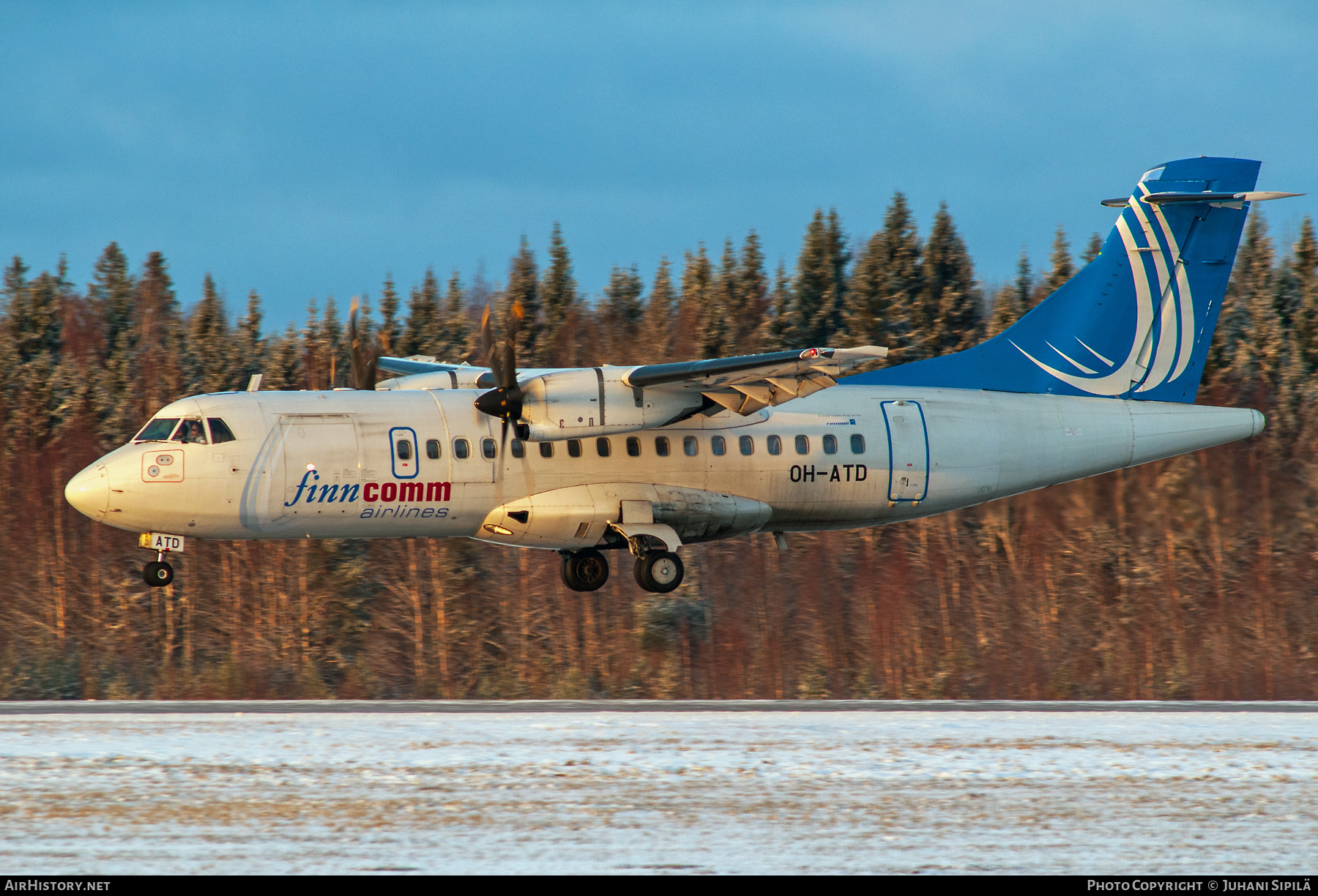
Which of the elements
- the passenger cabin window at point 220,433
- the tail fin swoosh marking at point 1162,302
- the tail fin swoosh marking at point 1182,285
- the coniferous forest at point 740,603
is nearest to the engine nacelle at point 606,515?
the passenger cabin window at point 220,433

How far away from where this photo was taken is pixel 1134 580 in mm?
46000

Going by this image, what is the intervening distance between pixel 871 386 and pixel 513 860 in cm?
1339

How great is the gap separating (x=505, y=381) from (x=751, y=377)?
139 inches

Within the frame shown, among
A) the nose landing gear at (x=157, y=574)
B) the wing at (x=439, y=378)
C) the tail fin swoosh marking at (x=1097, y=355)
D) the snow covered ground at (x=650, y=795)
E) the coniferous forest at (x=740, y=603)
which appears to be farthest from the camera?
the coniferous forest at (x=740, y=603)

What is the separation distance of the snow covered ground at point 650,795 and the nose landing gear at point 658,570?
3745 millimetres

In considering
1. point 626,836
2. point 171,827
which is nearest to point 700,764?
point 626,836

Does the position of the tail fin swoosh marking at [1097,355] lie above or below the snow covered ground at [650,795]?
above

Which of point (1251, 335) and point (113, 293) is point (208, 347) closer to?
point (113, 293)

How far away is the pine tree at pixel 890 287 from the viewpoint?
5628 cm

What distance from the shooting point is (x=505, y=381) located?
795 inches

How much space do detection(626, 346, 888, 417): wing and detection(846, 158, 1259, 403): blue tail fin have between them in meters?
4.10

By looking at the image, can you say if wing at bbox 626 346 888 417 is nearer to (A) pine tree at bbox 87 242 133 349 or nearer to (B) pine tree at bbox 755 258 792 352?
(B) pine tree at bbox 755 258 792 352

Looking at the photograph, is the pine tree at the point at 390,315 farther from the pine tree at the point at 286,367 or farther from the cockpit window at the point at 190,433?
the cockpit window at the point at 190,433

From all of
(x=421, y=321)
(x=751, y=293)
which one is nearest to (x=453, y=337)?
(x=421, y=321)
